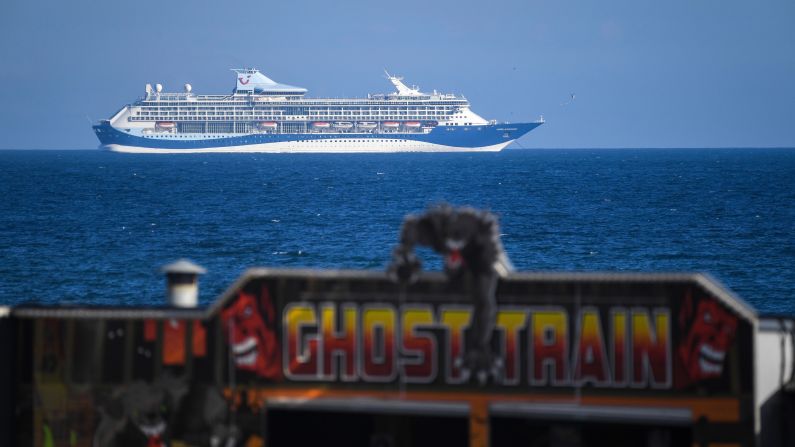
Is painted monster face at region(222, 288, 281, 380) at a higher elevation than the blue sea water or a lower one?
higher

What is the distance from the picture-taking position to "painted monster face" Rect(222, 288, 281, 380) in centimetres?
1191

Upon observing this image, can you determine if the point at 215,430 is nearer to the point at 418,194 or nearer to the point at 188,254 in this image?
the point at 188,254

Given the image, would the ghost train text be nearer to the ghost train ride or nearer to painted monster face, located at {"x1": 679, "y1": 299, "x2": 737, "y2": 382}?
the ghost train ride

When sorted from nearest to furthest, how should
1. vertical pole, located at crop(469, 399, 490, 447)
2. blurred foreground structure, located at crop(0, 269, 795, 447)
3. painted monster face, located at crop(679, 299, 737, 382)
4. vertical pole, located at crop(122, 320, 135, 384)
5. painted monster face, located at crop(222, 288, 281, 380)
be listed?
1. painted monster face, located at crop(679, 299, 737, 382)
2. blurred foreground structure, located at crop(0, 269, 795, 447)
3. vertical pole, located at crop(469, 399, 490, 447)
4. painted monster face, located at crop(222, 288, 281, 380)
5. vertical pole, located at crop(122, 320, 135, 384)

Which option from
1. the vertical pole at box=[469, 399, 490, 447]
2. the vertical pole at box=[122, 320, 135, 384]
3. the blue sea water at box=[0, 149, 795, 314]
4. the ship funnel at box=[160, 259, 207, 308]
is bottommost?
the blue sea water at box=[0, 149, 795, 314]

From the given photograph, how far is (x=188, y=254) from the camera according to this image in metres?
61.4

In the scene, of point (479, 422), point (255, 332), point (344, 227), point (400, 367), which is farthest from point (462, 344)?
point (344, 227)

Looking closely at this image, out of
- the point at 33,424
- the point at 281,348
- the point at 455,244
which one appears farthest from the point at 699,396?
the point at 33,424

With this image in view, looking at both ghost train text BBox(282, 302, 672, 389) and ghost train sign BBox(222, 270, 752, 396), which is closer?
ghost train sign BBox(222, 270, 752, 396)

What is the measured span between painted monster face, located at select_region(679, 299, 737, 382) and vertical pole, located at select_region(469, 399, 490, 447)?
68.6 inches

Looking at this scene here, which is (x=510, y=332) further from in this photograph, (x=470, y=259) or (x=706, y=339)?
(x=706, y=339)

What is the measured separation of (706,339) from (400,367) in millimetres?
2630

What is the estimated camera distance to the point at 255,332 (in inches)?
469

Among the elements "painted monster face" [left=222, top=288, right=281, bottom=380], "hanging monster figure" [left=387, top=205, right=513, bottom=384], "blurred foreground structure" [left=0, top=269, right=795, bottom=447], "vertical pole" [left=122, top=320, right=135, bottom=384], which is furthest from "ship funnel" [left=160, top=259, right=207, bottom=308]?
"hanging monster figure" [left=387, top=205, right=513, bottom=384]
